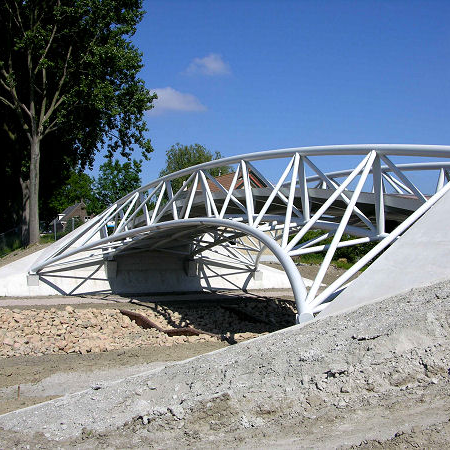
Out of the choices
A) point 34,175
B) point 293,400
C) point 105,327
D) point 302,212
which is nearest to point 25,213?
point 34,175

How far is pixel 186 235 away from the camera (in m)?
25.6

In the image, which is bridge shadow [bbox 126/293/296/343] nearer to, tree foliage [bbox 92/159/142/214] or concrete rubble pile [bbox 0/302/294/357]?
concrete rubble pile [bbox 0/302/294/357]

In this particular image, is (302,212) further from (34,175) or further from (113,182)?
(113,182)

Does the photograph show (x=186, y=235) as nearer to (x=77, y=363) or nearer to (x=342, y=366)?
(x=77, y=363)

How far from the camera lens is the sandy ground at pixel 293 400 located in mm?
5383

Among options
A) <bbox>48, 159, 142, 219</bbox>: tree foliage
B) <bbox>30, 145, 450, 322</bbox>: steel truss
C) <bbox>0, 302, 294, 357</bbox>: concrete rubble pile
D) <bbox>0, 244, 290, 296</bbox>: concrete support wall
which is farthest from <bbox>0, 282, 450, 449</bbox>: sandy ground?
<bbox>48, 159, 142, 219</bbox>: tree foliage

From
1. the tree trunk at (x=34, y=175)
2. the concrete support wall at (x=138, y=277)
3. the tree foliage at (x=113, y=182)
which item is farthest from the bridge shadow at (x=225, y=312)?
the tree foliage at (x=113, y=182)

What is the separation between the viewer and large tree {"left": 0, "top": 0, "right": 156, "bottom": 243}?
95.2 feet

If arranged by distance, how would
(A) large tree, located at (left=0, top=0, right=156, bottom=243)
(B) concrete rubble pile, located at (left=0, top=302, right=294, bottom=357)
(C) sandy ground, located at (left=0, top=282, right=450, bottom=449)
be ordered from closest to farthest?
(C) sandy ground, located at (left=0, top=282, right=450, bottom=449), (B) concrete rubble pile, located at (left=0, top=302, right=294, bottom=357), (A) large tree, located at (left=0, top=0, right=156, bottom=243)

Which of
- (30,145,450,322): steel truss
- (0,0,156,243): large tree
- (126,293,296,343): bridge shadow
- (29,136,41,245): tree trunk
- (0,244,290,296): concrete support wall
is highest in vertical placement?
(0,0,156,243): large tree

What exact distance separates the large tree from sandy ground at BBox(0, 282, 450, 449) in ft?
80.1

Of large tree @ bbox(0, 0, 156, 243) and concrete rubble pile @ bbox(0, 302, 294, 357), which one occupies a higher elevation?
large tree @ bbox(0, 0, 156, 243)

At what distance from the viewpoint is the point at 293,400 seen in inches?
239

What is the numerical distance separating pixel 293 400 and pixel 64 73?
27435 mm
